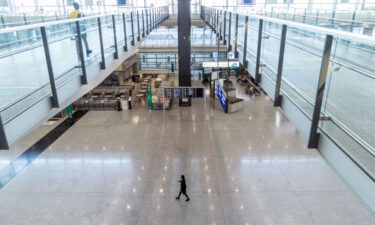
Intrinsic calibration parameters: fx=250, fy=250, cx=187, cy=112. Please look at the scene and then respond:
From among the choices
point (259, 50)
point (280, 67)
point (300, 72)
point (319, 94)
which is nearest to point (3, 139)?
point (319, 94)

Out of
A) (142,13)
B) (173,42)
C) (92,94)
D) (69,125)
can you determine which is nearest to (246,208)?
(142,13)

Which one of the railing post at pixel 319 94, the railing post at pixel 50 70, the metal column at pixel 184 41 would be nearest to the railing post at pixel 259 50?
the railing post at pixel 319 94

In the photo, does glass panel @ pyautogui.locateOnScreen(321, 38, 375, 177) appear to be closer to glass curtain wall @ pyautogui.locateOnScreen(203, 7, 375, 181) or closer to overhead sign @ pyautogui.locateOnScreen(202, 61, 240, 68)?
glass curtain wall @ pyautogui.locateOnScreen(203, 7, 375, 181)

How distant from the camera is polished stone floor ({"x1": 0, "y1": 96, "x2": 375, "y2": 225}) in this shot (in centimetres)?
770

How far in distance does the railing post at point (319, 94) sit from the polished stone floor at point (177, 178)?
5.35 metres

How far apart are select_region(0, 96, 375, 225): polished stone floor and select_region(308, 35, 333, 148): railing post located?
17.5 ft

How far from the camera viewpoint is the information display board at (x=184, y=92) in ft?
42.8

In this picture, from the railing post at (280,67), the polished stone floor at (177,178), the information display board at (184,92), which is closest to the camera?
the railing post at (280,67)

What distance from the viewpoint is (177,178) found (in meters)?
9.30

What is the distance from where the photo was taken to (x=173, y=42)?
26766mm

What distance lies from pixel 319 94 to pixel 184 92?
10.6 m

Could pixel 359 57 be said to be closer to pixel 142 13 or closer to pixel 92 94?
pixel 142 13

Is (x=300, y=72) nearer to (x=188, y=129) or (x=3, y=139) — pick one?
(x=3, y=139)

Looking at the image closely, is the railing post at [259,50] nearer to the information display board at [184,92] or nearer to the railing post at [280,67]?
the railing post at [280,67]
